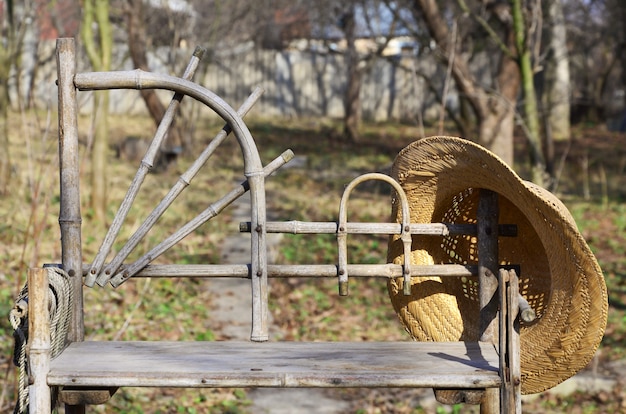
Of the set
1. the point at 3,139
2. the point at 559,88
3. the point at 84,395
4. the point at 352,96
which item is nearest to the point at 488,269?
the point at 84,395

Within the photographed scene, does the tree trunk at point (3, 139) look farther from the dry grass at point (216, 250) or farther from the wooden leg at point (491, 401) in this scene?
the wooden leg at point (491, 401)

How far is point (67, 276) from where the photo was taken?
10.6 feet

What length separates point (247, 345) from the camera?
3.37 meters

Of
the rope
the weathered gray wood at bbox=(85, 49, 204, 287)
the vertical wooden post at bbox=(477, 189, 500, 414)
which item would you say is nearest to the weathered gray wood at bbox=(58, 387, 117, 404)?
the rope

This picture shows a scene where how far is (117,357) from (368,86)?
63.3 feet

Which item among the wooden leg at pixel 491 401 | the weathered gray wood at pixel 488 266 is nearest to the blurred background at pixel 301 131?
the weathered gray wood at pixel 488 266

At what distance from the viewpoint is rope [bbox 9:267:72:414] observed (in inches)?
117

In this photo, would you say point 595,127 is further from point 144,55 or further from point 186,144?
point 144,55

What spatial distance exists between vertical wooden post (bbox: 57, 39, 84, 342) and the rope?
0.14 m

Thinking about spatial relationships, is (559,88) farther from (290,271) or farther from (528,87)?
(290,271)

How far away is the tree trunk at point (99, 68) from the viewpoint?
8.02 m

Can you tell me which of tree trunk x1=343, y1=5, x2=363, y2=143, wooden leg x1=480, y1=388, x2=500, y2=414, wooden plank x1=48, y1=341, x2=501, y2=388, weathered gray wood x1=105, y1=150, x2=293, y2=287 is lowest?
wooden leg x1=480, y1=388, x2=500, y2=414

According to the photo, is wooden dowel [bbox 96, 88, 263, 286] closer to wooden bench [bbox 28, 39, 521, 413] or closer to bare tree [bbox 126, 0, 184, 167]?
wooden bench [bbox 28, 39, 521, 413]

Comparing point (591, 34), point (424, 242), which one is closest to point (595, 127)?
point (591, 34)
